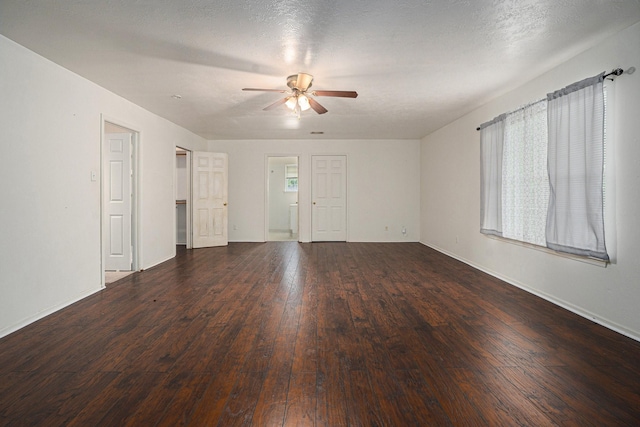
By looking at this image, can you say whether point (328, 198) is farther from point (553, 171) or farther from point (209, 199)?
point (553, 171)

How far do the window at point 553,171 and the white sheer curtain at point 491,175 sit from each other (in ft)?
0.04

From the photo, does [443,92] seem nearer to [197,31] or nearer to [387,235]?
[197,31]

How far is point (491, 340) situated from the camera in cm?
251

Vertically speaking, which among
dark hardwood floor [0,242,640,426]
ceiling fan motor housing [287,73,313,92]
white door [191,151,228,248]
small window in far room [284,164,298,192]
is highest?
ceiling fan motor housing [287,73,313,92]

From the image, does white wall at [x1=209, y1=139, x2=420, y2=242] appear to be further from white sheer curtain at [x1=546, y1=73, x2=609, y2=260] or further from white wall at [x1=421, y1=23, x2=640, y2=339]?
white sheer curtain at [x1=546, y1=73, x2=609, y2=260]

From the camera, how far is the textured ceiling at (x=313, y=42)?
2.34m

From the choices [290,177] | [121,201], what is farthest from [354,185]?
[121,201]

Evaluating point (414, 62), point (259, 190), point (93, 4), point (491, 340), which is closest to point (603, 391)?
point (491, 340)

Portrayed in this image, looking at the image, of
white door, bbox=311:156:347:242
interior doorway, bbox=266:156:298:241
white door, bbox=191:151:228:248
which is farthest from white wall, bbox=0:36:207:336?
interior doorway, bbox=266:156:298:241

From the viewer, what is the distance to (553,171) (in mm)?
3324

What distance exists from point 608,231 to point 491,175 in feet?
6.07

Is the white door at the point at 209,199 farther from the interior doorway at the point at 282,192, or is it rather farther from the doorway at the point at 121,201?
the interior doorway at the point at 282,192

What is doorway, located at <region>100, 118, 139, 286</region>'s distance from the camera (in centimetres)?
480

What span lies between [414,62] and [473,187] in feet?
8.62
